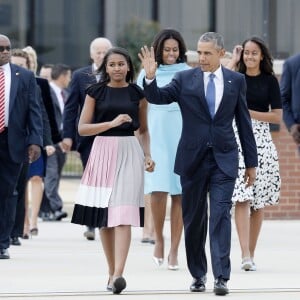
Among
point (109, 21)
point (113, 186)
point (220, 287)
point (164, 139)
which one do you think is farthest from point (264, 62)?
point (109, 21)

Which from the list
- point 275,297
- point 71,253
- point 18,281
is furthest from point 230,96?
point 71,253

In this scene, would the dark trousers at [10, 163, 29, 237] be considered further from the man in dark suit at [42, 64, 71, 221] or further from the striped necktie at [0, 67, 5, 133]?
the man in dark suit at [42, 64, 71, 221]

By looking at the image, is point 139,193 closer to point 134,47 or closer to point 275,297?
point 275,297

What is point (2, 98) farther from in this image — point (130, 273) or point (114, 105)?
point (114, 105)

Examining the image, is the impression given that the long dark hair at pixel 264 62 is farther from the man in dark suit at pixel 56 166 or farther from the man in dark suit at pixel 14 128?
the man in dark suit at pixel 56 166

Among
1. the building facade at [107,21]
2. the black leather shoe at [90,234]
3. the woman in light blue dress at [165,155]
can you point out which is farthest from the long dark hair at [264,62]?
the building facade at [107,21]

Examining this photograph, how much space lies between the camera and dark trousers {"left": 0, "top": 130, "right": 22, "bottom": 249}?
1217 centimetres

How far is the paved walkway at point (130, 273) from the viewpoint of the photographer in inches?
393

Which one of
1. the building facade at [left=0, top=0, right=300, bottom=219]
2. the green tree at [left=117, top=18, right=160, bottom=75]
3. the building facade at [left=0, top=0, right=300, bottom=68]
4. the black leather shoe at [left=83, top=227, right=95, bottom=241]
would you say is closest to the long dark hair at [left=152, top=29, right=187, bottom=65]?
the black leather shoe at [left=83, top=227, right=95, bottom=241]

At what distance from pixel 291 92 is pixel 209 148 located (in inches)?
27.1

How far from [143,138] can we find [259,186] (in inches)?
75.7

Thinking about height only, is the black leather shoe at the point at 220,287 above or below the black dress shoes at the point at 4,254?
above

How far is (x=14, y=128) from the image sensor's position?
12102mm

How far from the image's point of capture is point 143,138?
10383mm
